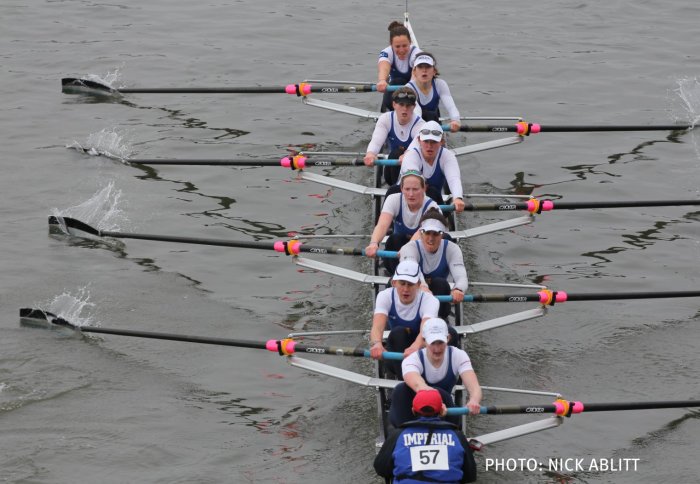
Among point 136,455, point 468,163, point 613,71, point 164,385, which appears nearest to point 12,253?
point 164,385

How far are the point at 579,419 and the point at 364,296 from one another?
3.05m

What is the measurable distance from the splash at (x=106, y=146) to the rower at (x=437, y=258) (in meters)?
6.67

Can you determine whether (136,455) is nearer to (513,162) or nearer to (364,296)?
(364,296)

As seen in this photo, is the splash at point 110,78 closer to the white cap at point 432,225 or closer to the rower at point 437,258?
the rower at point 437,258

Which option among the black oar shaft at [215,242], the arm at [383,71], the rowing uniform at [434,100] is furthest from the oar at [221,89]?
the black oar shaft at [215,242]

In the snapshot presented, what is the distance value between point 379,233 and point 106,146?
21.2 ft

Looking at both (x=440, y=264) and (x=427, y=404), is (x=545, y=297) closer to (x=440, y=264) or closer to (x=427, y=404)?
(x=440, y=264)

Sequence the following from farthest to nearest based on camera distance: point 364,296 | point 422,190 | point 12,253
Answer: point 12,253 → point 364,296 → point 422,190

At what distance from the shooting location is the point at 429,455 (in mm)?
8031

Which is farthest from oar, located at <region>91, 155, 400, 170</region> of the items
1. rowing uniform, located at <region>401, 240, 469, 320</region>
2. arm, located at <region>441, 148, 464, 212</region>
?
rowing uniform, located at <region>401, 240, 469, 320</region>

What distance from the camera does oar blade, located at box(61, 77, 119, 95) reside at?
18500mm

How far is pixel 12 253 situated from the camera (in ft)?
44.7

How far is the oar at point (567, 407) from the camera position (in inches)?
359

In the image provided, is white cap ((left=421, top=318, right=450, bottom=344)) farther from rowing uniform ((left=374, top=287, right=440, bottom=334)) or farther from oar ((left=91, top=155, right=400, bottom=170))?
oar ((left=91, top=155, right=400, bottom=170))
